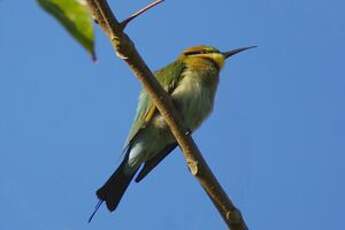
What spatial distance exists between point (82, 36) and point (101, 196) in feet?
8.61

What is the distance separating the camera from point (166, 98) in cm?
141

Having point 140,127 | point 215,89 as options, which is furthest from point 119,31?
point 215,89

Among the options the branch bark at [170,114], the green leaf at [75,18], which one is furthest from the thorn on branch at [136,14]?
the green leaf at [75,18]

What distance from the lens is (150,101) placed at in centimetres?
304

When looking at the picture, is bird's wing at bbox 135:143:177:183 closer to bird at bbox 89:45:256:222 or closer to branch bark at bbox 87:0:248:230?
bird at bbox 89:45:256:222

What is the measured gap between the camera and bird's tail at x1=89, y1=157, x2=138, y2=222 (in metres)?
3.11

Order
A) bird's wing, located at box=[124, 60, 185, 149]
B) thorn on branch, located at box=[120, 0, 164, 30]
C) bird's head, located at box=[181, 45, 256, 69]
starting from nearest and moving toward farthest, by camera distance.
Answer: thorn on branch, located at box=[120, 0, 164, 30], bird's wing, located at box=[124, 60, 185, 149], bird's head, located at box=[181, 45, 256, 69]

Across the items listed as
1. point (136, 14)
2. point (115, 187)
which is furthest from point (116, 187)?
point (136, 14)

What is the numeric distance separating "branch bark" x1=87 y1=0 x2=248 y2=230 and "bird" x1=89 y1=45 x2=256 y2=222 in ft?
4.64

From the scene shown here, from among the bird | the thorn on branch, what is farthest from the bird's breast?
the thorn on branch

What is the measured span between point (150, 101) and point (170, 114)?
60.9 inches

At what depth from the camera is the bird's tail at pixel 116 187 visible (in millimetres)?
3113

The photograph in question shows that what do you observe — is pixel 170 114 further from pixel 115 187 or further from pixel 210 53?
pixel 210 53

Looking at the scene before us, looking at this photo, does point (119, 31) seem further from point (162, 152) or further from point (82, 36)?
point (162, 152)
